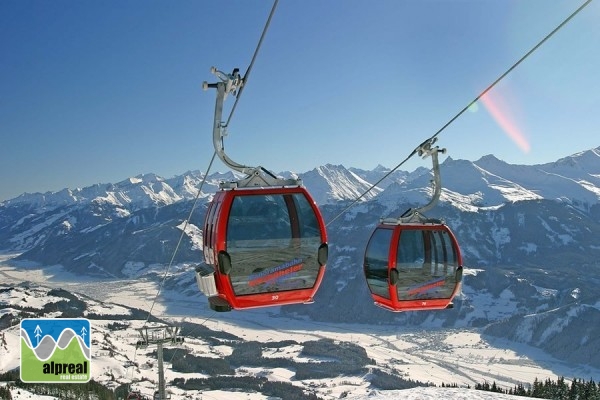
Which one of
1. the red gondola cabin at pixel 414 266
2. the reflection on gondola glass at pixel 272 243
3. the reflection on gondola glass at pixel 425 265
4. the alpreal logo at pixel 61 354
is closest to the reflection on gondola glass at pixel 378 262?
the red gondola cabin at pixel 414 266

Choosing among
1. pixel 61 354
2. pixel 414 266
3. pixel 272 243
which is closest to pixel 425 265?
pixel 414 266

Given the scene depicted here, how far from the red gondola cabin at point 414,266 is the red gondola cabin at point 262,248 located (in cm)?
381

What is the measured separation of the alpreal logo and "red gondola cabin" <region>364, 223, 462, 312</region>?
91.9 feet

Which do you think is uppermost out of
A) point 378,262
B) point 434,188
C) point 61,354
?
point 434,188

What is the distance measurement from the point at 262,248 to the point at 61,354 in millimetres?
130788

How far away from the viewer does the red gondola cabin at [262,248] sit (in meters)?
11.5

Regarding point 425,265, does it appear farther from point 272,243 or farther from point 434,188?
point 272,243

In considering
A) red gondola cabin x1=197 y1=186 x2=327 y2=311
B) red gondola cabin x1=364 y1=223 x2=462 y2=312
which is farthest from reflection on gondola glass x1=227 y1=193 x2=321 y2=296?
red gondola cabin x1=364 y1=223 x2=462 y2=312

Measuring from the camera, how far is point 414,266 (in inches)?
624

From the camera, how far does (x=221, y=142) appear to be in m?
10.6

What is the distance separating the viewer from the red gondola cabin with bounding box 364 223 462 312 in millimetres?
15578

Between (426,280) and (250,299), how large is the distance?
641 centimetres

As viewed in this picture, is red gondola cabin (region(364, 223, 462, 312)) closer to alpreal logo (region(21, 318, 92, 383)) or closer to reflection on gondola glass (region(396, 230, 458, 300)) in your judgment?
reflection on gondola glass (region(396, 230, 458, 300))

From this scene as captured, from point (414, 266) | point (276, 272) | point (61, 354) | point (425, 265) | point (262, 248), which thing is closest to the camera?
point (262, 248)
